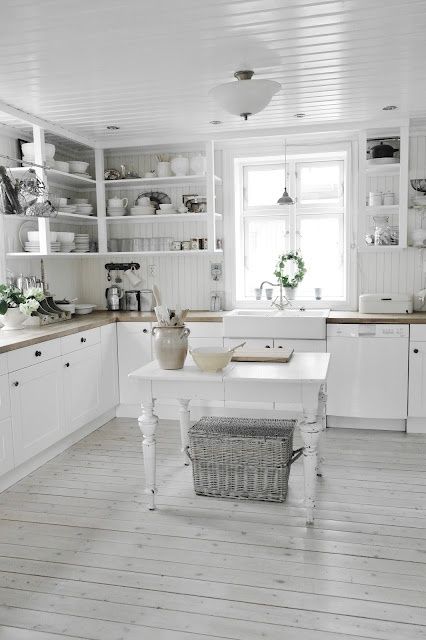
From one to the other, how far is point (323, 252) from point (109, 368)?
2.23 meters

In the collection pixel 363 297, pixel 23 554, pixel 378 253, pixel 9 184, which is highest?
pixel 9 184

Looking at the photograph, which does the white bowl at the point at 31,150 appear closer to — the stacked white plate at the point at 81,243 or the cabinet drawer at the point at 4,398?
the stacked white plate at the point at 81,243

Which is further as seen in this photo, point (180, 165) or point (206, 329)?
point (180, 165)

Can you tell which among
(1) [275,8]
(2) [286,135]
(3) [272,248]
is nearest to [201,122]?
(2) [286,135]

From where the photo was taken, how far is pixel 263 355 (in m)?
3.42

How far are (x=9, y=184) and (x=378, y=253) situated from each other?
3.12 meters

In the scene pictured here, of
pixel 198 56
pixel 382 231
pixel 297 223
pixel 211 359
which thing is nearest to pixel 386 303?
pixel 382 231

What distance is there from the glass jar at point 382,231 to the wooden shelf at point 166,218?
4.55 feet

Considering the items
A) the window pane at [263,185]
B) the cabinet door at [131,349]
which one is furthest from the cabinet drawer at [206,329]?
the window pane at [263,185]

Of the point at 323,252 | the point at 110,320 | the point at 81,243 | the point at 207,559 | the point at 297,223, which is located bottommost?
the point at 207,559

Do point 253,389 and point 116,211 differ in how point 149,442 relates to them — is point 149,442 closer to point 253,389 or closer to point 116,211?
point 253,389

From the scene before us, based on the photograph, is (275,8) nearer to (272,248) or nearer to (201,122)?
(201,122)

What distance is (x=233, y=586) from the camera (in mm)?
2566

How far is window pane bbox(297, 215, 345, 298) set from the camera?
17.8 ft
